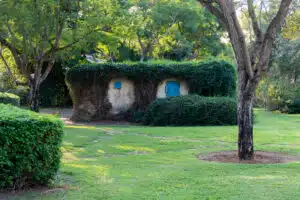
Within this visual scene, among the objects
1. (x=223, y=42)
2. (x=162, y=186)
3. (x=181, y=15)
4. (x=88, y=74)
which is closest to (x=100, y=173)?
(x=162, y=186)

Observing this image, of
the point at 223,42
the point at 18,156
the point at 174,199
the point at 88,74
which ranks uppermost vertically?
the point at 223,42

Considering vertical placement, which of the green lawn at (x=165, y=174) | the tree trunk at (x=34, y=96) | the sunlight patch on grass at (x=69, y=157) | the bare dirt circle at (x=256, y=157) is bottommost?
the sunlight patch on grass at (x=69, y=157)

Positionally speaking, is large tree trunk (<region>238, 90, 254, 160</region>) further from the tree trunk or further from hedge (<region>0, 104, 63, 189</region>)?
the tree trunk

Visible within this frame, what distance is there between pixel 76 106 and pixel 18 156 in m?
19.6

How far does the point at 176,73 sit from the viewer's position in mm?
25078

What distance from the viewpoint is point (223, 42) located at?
141 ft

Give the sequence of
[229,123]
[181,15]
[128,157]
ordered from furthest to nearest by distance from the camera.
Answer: [181,15]
[229,123]
[128,157]

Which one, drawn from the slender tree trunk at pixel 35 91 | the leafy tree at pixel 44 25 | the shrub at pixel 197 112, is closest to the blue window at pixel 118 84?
the shrub at pixel 197 112

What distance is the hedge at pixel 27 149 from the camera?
21.0 ft

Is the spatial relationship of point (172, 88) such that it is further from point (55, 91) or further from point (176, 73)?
point (55, 91)

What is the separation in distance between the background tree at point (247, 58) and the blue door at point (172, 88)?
49.6 feet

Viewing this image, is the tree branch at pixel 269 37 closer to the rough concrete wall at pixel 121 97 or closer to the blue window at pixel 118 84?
the rough concrete wall at pixel 121 97

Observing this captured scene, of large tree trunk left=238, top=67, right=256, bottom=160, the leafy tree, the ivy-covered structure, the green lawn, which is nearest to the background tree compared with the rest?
large tree trunk left=238, top=67, right=256, bottom=160

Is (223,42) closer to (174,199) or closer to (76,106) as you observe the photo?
(76,106)
